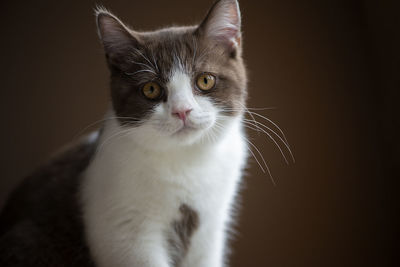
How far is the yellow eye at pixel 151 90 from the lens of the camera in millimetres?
1159

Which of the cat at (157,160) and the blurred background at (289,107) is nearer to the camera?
the cat at (157,160)

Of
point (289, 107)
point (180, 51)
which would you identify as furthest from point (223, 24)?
point (289, 107)

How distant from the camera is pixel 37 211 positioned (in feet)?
4.52

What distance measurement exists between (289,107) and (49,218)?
1.20m

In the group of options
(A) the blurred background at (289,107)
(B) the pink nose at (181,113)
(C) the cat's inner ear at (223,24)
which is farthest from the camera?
(A) the blurred background at (289,107)

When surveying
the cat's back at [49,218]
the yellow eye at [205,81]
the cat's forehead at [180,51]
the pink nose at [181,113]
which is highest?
the cat's forehead at [180,51]

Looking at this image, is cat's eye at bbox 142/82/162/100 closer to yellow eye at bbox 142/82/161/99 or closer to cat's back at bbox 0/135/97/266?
yellow eye at bbox 142/82/161/99

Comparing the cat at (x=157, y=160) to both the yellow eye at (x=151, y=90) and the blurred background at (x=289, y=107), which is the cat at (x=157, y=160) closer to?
the yellow eye at (x=151, y=90)

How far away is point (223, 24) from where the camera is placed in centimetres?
123

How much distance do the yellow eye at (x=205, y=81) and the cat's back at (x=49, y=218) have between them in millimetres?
533

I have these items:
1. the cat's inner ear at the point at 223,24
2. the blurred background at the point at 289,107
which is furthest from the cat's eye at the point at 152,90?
the blurred background at the point at 289,107

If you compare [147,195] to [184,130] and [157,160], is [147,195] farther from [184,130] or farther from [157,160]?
[184,130]

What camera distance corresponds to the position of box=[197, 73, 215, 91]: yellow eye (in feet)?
3.83

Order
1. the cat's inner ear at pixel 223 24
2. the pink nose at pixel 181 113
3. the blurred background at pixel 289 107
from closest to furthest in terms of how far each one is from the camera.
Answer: the pink nose at pixel 181 113 → the cat's inner ear at pixel 223 24 → the blurred background at pixel 289 107
